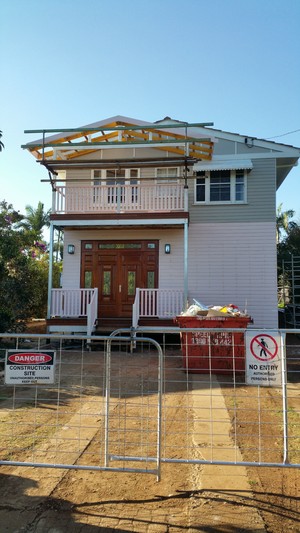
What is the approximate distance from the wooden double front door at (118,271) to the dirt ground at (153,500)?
997 centimetres

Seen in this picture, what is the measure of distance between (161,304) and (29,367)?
9.03 meters

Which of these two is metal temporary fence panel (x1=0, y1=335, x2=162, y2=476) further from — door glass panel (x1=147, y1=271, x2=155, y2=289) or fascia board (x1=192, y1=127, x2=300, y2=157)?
fascia board (x1=192, y1=127, x2=300, y2=157)

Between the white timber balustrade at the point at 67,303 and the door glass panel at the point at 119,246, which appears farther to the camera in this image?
the door glass panel at the point at 119,246

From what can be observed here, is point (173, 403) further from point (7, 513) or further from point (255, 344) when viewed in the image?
point (7, 513)

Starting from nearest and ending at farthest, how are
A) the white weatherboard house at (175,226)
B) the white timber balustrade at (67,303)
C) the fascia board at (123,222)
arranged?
the white timber balustrade at (67,303) → the fascia board at (123,222) → the white weatherboard house at (175,226)

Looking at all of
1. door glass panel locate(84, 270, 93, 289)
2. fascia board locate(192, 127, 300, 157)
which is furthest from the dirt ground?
fascia board locate(192, 127, 300, 157)

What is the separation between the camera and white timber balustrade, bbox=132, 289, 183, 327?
12.6 meters

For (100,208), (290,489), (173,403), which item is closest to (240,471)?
(290,489)

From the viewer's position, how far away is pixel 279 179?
1630cm

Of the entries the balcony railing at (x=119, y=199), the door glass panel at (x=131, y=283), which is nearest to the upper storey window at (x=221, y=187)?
the balcony railing at (x=119, y=199)

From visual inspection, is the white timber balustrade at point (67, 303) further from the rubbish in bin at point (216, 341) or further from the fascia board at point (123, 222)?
the rubbish in bin at point (216, 341)

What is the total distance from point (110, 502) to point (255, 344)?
1.89 meters

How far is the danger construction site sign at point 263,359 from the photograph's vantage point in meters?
3.72

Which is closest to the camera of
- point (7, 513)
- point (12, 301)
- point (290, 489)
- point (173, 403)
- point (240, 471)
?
point (7, 513)
